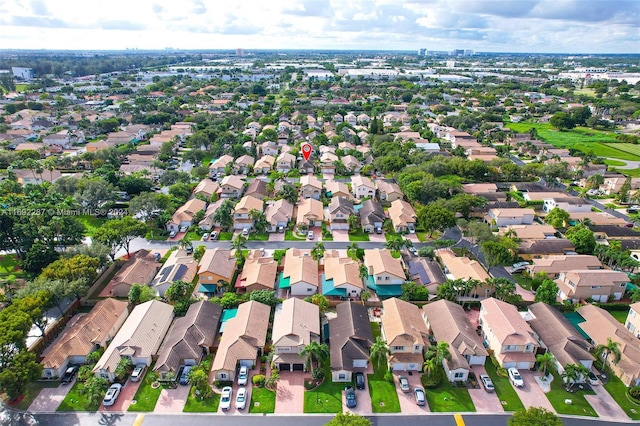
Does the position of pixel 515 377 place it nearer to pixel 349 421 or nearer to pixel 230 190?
pixel 349 421

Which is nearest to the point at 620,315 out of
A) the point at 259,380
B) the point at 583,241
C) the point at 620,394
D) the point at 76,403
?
the point at 583,241

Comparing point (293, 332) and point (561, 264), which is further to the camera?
point (561, 264)

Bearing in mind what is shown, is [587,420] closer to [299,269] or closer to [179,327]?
[299,269]

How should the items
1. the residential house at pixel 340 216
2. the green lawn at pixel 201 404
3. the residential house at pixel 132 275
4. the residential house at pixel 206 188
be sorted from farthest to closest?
the residential house at pixel 206 188
the residential house at pixel 340 216
the residential house at pixel 132 275
the green lawn at pixel 201 404

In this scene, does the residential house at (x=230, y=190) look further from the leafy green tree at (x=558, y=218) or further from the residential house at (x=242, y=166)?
the leafy green tree at (x=558, y=218)

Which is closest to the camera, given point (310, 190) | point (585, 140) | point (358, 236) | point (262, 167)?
point (358, 236)

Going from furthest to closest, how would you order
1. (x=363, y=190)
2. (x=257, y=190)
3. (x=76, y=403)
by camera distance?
(x=363, y=190)
(x=257, y=190)
(x=76, y=403)

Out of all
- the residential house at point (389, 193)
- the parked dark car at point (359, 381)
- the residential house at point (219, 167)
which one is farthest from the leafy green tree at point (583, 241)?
the residential house at point (219, 167)
